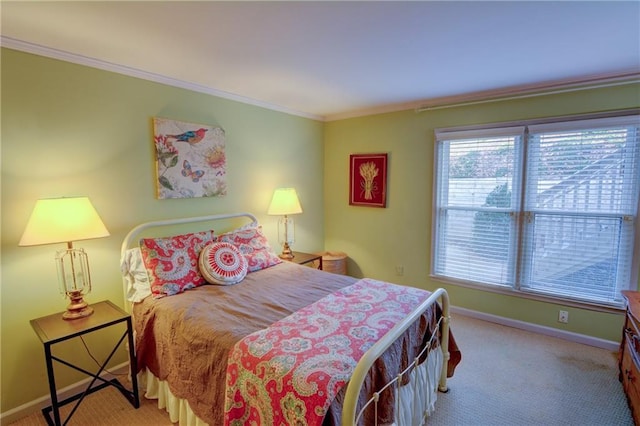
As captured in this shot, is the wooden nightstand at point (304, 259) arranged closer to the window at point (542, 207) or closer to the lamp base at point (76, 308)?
the window at point (542, 207)

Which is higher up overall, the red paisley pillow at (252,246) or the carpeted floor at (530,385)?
the red paisley pillow at (252,246)

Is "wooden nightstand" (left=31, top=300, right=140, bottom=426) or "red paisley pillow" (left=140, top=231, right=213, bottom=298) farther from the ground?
"red paisley pillow" (left=140, top=231, right=213, bottom=298)

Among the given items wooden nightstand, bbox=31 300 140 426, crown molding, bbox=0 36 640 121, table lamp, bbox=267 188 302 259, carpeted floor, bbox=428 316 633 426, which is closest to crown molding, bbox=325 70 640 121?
crown molding, bbox=0 36 640 121

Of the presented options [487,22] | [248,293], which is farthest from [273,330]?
[487,22]

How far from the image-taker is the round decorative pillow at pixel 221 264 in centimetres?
243

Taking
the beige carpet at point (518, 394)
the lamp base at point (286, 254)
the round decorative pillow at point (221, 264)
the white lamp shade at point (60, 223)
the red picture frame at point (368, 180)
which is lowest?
the beige carpet at point (518, 394)

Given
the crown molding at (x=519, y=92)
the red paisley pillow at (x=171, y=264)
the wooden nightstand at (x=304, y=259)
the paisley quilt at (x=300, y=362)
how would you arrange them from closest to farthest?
the paisley quilt at (x=300, y=362), the red paisley pillow at (x=171, y=264), the crown molding at (x=519, y=92), the wooden nightstand at (x=304, y=259)

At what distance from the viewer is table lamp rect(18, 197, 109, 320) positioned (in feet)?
5.95

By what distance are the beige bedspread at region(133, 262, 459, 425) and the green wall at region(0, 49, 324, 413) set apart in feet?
1.99

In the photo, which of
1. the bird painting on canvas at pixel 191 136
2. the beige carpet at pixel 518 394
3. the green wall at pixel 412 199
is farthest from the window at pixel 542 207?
the bird painting on canvas at pixel 191 136

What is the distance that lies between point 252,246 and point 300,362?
5.42 feet

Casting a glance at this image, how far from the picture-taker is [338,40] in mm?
1965

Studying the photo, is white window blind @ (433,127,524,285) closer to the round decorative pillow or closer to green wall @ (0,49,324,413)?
the round decorative pillow

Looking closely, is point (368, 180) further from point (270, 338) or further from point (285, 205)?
point (270, 338)
